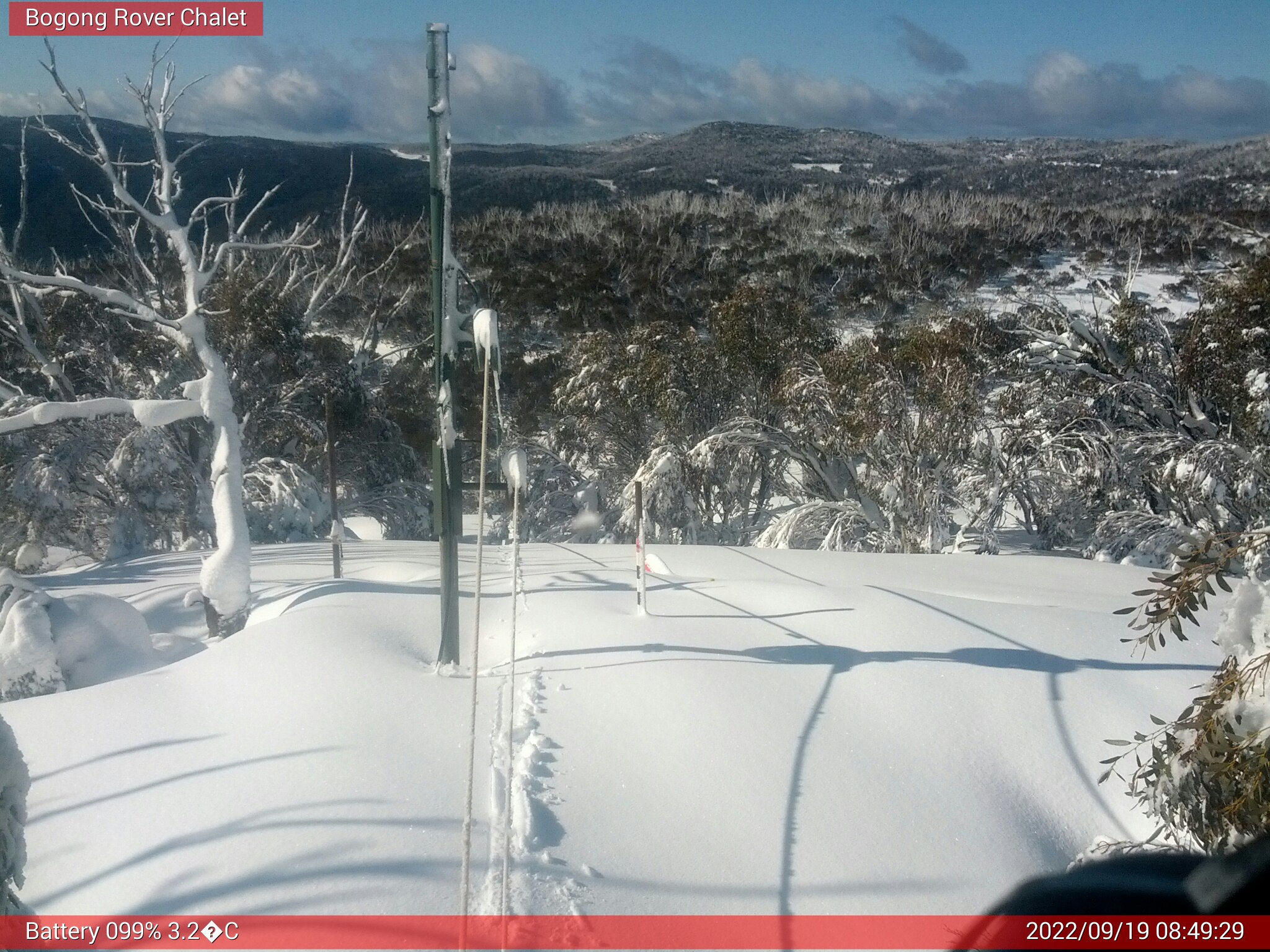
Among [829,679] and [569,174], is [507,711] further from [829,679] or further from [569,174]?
[569,174]

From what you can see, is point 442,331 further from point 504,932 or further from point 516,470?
point 504,932

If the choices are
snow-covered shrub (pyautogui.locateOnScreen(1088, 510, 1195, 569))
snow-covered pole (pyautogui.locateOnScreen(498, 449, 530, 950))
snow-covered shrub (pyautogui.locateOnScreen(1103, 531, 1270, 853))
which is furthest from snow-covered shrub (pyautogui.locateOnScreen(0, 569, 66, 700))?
snow-covered shrub (pyautogui.locateOnScreen(1088, 510, 1195, 569))

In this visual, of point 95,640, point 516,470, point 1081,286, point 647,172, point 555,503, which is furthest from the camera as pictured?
point 647,172

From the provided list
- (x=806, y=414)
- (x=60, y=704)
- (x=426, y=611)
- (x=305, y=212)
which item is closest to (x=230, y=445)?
(x=426, y=611)

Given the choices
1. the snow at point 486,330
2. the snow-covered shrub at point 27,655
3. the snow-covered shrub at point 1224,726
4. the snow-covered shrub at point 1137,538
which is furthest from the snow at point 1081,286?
the snow-covered shrub at point 27,655

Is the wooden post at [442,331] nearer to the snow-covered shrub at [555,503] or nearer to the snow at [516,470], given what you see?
the snow at [516,470]

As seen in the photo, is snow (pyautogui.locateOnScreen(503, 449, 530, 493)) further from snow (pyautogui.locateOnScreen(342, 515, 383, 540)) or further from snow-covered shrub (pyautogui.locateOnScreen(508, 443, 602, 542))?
snow (pyautogui.locateOnScreen(342, 515, 383, 540))

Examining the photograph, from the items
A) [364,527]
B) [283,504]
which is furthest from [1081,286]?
[283,504]
